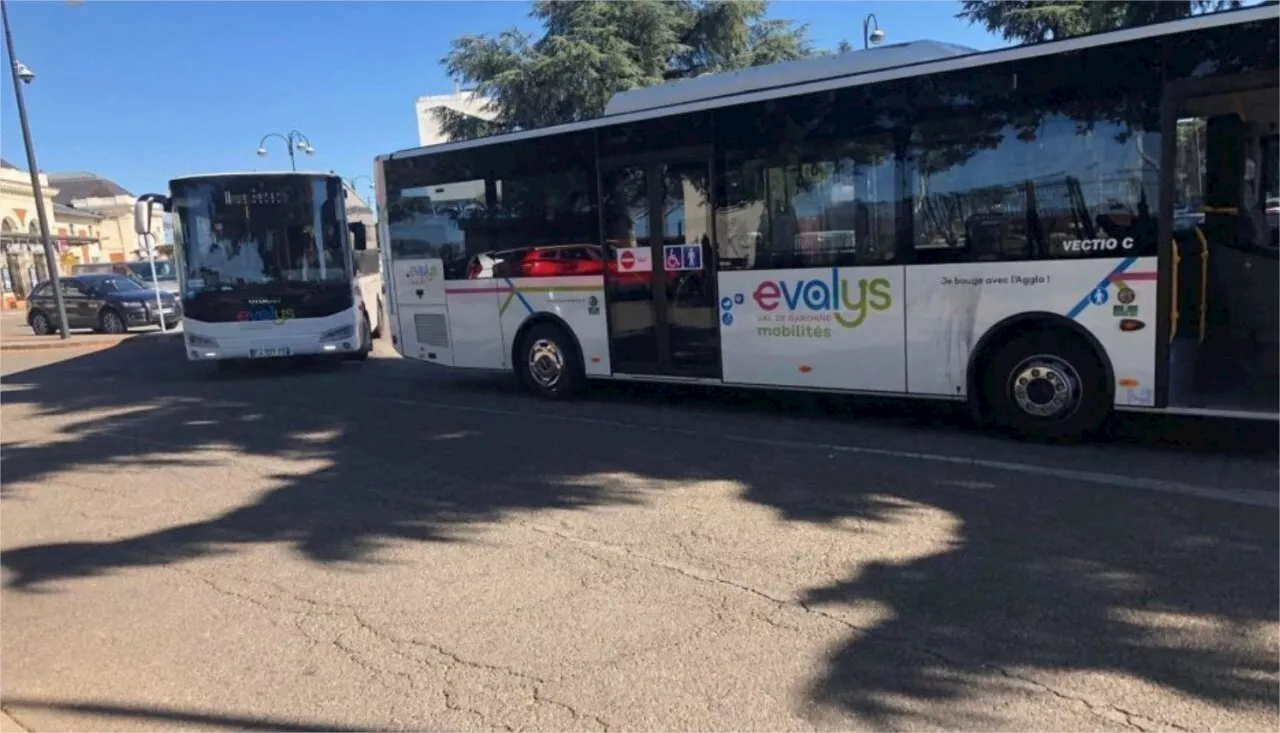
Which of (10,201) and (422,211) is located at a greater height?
(10,201)

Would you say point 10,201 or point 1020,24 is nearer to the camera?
point 1020,24

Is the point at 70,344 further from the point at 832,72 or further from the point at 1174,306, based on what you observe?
the point at 1174,306

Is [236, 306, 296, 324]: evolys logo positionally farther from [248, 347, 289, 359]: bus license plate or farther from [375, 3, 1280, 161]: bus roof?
[375, 3, 1280, 161]: bus roof

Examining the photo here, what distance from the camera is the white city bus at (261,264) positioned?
13.6 meters

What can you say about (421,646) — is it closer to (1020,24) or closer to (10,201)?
(1020,24)

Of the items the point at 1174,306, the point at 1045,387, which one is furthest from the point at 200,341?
the point at 1174,306

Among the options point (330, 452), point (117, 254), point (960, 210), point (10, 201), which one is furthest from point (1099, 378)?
point (117, 254)

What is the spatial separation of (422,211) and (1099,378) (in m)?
7.88

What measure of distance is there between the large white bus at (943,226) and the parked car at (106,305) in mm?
16571

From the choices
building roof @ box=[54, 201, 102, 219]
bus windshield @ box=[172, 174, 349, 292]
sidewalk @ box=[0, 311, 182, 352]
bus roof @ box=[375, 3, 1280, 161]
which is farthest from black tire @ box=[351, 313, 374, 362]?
building roof @ box=[54, 201, 102, 219]

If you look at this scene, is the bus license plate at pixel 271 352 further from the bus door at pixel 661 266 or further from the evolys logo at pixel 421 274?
the bus door at pixel 661 266

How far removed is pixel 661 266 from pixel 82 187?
9209 cm

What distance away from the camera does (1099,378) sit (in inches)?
279

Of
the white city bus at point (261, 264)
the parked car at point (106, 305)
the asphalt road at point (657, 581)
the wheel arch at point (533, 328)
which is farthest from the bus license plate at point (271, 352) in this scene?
the parked car at point (106, 305)
